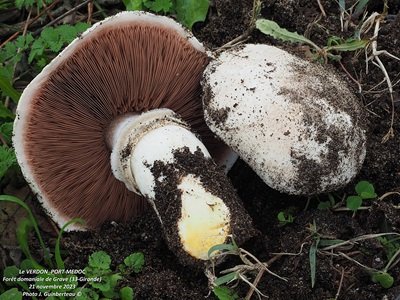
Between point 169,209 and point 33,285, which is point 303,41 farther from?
point 33,285

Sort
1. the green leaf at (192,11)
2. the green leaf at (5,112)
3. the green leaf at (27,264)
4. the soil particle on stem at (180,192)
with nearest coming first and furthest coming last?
the soil particle on stem at (180,192) < the green leaf at (27,264) < the green leaf at (5,112) < the green leaf at (192,11)

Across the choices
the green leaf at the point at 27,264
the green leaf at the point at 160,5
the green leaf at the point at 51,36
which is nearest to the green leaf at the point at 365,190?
the green leaf at the point at 160,5

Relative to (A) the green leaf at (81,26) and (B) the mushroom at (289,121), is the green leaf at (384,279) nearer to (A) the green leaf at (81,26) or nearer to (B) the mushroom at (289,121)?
(B) the mushroom at (289,121)

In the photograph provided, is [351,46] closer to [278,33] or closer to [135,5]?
[278,33]

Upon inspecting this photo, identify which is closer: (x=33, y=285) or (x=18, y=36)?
(x=33, y=285)

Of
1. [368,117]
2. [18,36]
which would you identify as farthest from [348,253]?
[18,36]

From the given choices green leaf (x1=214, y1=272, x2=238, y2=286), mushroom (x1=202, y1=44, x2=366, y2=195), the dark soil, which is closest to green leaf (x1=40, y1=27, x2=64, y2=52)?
the dark soil

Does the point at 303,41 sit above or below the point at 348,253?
above
